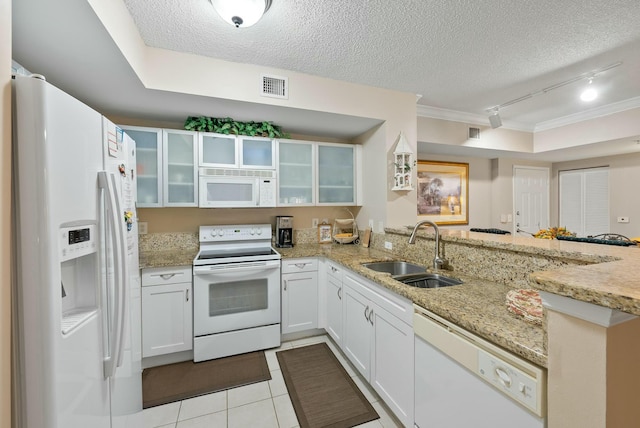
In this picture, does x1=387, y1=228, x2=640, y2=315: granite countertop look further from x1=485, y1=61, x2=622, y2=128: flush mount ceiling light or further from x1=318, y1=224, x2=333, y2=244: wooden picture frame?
x1=318, y1=224, x2=333, y2=244: wooden picture frame

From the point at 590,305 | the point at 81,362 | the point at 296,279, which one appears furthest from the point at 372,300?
the point at 81,362

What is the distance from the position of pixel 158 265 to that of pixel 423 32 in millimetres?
2669

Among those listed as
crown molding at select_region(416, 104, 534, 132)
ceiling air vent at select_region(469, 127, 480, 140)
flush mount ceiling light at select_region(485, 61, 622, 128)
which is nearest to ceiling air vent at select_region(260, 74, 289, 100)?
crown molding at select_region(416, 104, 534, 132)

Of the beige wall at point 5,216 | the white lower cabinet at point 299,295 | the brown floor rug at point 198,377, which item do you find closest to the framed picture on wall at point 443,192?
the white lower cabinet at point 299,295

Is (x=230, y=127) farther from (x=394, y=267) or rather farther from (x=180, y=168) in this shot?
(x=394, y=267)

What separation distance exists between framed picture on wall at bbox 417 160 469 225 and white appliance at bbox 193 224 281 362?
8.24 ft

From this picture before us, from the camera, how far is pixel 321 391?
1.92m

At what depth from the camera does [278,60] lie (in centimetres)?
213

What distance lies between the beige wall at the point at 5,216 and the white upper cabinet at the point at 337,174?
240 cm

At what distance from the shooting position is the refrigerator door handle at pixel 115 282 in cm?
103

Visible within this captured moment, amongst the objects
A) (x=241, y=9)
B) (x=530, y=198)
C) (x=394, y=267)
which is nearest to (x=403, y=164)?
(x=394, y=267)

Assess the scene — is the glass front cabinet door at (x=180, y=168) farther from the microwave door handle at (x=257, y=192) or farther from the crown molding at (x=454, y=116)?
the crown molding at (x=454, y=116)

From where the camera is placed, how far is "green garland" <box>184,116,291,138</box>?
2.52 m

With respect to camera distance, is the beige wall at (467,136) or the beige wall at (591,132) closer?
the beige wall at (591,132)
